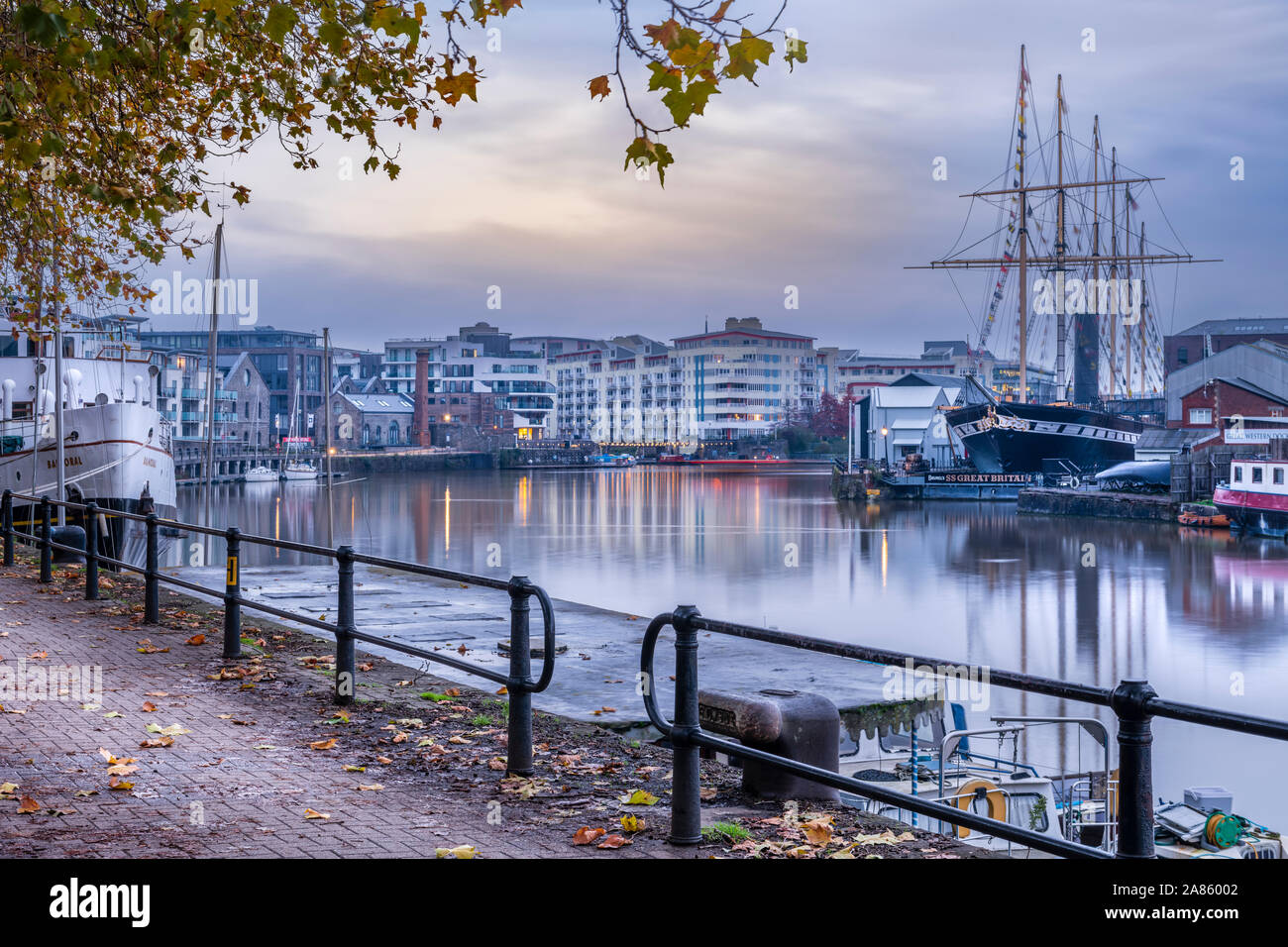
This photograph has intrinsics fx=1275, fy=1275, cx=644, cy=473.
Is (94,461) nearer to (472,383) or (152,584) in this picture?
(152,584)

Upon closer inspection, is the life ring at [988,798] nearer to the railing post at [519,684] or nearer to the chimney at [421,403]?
the railing post at [519,684]

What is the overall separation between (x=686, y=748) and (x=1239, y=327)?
144076mm

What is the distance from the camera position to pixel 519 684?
26.8ft

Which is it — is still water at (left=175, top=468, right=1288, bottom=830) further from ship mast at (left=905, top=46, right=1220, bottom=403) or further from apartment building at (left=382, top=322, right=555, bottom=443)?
apartment building at (left=382, top=322, right=555, bottom=443)

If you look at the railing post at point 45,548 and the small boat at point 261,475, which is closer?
the railing post at point 45,548

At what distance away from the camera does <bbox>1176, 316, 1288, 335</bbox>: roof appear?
13388cm

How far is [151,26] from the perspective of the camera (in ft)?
A: 34.2

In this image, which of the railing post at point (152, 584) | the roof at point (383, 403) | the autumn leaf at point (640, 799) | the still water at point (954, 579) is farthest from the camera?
the roof at point (383, 403)

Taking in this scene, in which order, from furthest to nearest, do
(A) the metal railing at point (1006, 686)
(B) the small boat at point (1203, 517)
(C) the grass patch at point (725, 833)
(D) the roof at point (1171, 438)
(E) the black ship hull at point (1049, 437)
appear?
(E) the black ship hull at point (1049, 437)
(D) the roof at point (1171, 438)
(B) the small boat at point (1203, 517)
(C) the grass patch at point (725, 833)
(A) the metal railing at point (1006, 686)

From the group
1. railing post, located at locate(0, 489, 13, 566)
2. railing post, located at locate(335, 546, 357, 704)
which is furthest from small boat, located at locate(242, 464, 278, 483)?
railing post, located at locate(335, 546, 357, 704)

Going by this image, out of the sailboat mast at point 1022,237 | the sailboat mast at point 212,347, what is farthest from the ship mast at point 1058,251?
the sailboat mast at point 212,347

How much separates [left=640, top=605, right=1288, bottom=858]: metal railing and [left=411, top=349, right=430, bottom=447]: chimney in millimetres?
174491

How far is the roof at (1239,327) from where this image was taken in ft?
439

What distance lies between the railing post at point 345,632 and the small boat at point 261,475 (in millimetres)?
121979
